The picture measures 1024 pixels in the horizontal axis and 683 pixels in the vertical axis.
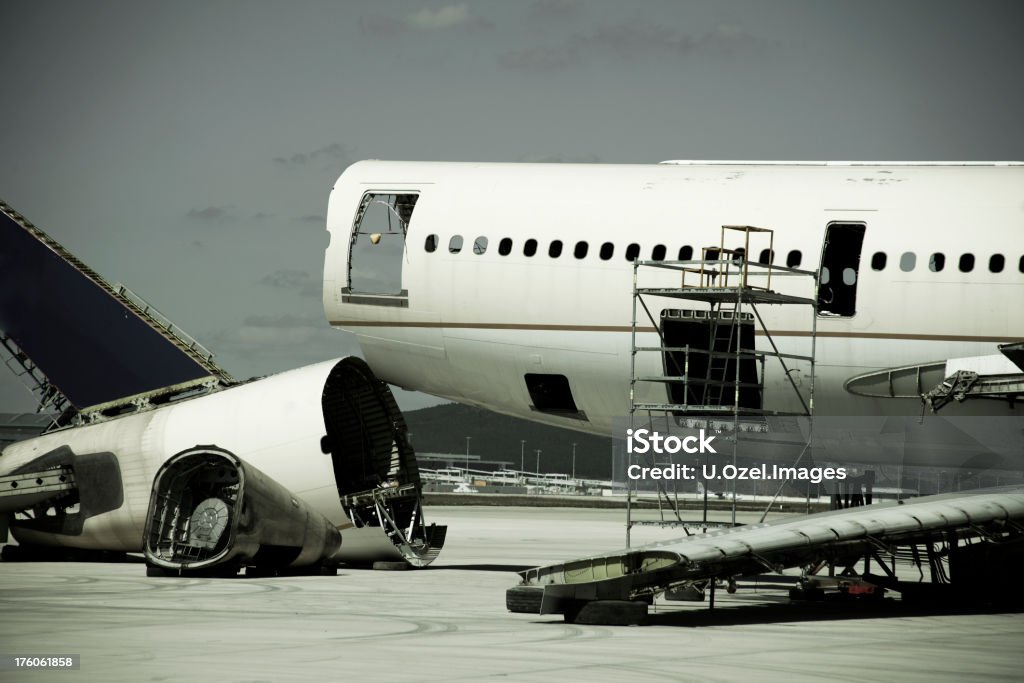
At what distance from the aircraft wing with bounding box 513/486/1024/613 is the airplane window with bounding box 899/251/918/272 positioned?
5357mm

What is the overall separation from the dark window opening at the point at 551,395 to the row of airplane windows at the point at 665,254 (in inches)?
102

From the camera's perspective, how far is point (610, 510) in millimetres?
88750

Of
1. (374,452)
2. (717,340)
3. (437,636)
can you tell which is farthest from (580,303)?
(437,636)

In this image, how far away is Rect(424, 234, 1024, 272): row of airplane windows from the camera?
25281 mm

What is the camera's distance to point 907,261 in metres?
25.6

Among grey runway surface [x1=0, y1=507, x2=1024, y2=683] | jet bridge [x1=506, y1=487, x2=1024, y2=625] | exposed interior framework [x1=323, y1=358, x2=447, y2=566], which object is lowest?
grey runway surface [x1=0, y1=507, x2=1024, y2=683]

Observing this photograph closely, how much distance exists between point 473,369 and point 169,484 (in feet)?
21.2

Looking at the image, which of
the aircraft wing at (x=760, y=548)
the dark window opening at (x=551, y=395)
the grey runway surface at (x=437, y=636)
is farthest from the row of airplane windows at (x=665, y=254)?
the grey runway surface at (x=437, y=636)

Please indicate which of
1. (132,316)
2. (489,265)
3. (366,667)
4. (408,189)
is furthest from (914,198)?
(132,316)

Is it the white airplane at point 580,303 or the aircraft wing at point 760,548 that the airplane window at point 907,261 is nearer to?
the white airplane at point 580,303

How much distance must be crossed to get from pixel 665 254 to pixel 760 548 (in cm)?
898

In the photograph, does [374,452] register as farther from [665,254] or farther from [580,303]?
[665,254]

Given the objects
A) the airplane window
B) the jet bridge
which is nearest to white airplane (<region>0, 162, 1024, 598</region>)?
the airplane window

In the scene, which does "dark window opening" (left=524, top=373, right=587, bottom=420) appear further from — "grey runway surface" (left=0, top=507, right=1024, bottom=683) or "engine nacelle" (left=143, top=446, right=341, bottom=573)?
"engine nacelle" (left=143, top=446, right=341, bottom=573)
